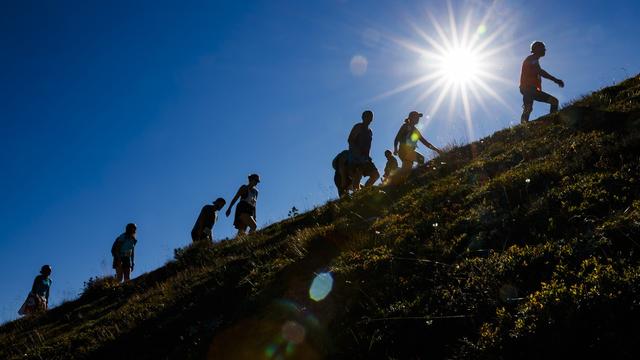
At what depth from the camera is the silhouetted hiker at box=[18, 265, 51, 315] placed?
15181 millimetres

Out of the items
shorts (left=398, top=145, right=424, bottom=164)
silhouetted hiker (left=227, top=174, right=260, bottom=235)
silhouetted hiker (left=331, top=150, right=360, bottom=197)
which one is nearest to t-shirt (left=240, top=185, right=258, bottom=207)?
silhouetted hiker (left=227, top=174, right=260, bottom=235)

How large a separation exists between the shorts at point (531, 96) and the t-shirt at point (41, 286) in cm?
1557

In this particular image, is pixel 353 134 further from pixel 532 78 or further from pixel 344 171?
pixel 532 78

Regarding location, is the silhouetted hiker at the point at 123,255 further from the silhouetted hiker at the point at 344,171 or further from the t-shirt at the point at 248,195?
the silhouetted hiker at the point at 344,171

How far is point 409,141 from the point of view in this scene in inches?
620

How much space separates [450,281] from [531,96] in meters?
11.4

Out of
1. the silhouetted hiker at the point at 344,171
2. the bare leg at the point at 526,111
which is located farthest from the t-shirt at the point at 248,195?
the bare leg at the point at 526,111

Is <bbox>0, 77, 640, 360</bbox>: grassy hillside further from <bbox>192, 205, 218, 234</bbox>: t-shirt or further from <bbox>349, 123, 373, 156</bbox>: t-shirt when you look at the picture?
<bbox>192, 205, 218, 234</bbox>: t-shirt

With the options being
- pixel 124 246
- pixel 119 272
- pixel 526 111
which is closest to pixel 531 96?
pixel 526 111

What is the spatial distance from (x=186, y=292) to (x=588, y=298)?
21.4 ft

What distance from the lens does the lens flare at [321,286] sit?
6211mm

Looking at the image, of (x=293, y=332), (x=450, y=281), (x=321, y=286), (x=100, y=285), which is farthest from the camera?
(x=100, y=285)

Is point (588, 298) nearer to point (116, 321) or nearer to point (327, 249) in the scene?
point (327, 249)

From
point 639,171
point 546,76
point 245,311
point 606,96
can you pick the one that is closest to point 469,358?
point 245,311
